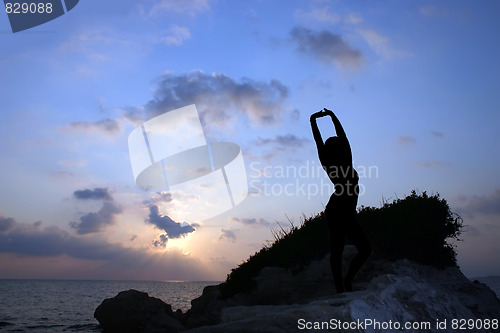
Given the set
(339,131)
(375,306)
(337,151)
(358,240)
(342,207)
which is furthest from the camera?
(339,131)

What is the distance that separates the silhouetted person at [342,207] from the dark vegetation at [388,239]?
5.45 metres

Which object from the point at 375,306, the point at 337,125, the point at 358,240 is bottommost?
the point at 375,306

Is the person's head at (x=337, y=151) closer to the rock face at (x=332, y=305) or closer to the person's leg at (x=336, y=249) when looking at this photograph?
the person's leg at (x=336, y=249)

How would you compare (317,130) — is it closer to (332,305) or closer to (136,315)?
(332,305)

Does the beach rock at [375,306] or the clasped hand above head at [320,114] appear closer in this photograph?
the beach rock at [375,306]

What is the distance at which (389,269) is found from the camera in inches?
424

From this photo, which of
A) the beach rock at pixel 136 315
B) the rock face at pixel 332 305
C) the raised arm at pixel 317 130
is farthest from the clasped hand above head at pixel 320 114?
the beach rock at pixel 136 315

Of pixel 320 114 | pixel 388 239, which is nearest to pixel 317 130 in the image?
pixel 320 114

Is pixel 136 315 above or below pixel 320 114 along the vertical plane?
below

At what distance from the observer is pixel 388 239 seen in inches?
470

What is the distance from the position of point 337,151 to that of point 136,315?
34.1 feet

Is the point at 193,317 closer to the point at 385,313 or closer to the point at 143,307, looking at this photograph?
the point at 143,307

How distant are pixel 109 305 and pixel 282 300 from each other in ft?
A: 22.7

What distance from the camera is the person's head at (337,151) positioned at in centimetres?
681
